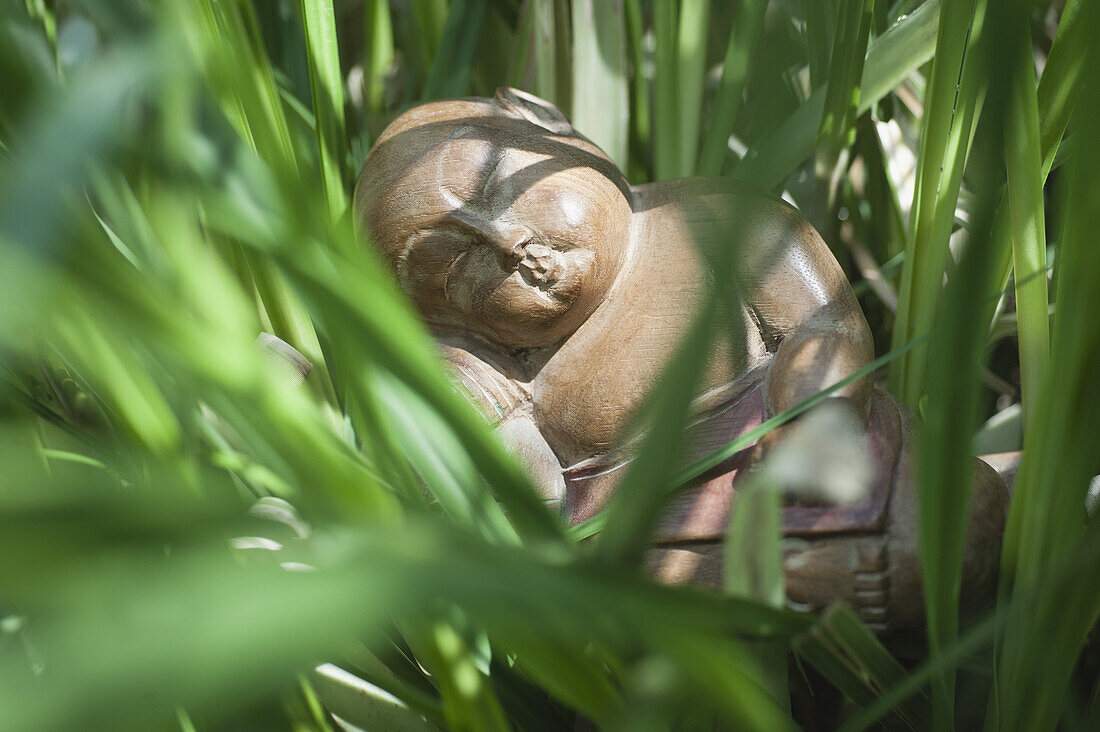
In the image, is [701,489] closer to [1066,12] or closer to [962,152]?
[962,152]

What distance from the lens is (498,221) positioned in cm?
61

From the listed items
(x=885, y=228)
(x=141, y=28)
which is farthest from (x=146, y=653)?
(x=885, y=228)

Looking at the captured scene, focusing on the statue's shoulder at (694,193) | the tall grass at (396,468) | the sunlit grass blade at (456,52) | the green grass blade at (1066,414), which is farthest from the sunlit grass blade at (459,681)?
the sunlit grass blade at (456,52)

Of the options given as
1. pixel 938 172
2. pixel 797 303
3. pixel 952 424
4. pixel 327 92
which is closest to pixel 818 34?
pixel 938 172

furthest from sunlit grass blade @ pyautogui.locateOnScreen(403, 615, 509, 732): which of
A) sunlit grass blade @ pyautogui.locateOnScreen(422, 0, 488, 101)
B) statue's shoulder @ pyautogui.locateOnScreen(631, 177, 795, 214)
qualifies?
sunlit grass blade @ pyautogui.locateOnScreen(422, 0, 488, 101)

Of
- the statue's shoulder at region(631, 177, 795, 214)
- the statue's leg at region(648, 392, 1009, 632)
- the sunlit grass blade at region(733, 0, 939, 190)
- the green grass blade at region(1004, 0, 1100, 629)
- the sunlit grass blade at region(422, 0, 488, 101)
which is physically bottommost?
the statue's leg at region(648, 392, 1009, 632)

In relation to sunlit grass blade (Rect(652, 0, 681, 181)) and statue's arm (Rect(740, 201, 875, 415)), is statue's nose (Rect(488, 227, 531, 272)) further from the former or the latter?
sunlit grass blade (Rect(652, 0, 681, 181))

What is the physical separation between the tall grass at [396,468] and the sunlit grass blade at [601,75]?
0.54ft

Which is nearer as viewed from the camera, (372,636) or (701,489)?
(372,636)

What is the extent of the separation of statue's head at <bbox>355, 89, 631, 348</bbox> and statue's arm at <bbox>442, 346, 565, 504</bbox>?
32mm

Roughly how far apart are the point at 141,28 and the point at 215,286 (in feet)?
0.69

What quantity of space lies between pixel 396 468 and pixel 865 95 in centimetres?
57

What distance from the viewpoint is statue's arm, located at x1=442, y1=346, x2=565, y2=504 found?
629 mm

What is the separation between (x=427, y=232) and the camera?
623mm
